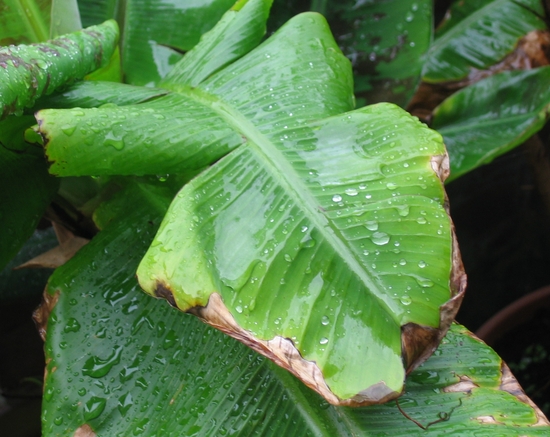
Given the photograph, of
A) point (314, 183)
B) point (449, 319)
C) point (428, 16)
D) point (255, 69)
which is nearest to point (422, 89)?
point (428, 16)

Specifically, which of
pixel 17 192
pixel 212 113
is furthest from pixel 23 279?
pixel 212 113

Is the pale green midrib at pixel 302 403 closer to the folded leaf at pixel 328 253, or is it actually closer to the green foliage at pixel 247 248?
the green foliage at pixel 247 248

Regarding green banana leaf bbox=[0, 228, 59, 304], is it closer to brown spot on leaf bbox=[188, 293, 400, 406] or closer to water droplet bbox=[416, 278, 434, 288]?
brown spot on leaf bbox=[188, 293, 400, 406]

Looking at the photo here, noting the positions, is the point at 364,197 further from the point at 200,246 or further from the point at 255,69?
the point at 255,69

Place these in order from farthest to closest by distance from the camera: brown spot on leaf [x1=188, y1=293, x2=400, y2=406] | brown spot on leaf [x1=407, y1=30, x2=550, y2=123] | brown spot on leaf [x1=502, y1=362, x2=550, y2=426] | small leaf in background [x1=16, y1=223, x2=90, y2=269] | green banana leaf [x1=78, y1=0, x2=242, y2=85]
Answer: brown spot on leaf [x1=407, y1=30, x2=550, y2=123]
green banana leaf [x1=78, y1=0, x2=242, y2=85]
small leaf in background [x1=16, y1=223, x2=90, y2=269]
brown spot on leaf [x1=502, y1=362, x2=550, y2=426]
brown spot on leaf [x1=188, y1=293, x2=400, y2=406]

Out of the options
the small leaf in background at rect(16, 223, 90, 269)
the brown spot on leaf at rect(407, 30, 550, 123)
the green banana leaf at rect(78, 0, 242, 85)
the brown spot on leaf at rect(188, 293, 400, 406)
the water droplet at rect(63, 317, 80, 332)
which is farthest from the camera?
the brown spot on leaf at rect(407, 30, 550, 123)

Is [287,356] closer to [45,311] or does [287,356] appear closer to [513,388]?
[513,388]

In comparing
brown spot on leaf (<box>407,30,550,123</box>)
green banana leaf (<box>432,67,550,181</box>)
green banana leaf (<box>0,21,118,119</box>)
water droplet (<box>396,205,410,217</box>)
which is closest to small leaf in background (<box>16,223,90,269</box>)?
green banana leaf (<box>0,21,118,119</box>)
